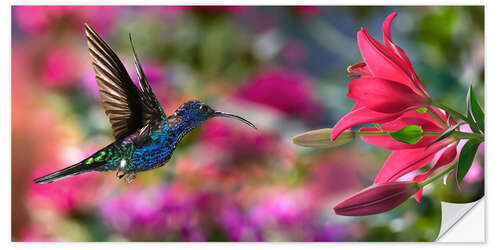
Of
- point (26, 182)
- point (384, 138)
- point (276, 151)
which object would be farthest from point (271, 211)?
point (26, 182)

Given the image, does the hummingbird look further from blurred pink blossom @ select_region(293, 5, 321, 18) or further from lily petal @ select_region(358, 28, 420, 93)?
lily petal @ select_region(358, 28, 420, 93)

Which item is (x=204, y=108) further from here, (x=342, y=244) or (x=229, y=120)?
(x=342, y=244)

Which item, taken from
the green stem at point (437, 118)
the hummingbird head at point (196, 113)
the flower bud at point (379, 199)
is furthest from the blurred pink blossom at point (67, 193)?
the green stem at point (437, 118)

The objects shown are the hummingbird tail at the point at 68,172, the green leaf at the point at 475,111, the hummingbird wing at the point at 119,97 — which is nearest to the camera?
the green leaf at the point at 475,111

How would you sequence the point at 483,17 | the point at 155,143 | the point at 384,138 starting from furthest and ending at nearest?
the point at 483,17
the point at 155,143
the point at 384,138

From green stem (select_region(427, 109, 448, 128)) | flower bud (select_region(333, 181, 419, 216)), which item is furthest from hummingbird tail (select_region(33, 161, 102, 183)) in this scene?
green stem (select_region(427, 109, 448, 128))

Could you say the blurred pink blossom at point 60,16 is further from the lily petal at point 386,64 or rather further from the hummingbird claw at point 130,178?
the lily petal at point 386,64

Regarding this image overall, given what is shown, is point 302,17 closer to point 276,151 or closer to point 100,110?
point 276,151
